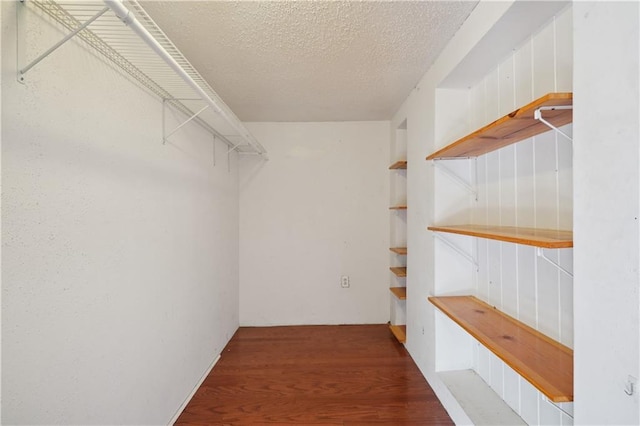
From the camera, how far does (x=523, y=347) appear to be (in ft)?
3.47

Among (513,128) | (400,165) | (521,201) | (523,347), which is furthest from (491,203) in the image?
(400,165)

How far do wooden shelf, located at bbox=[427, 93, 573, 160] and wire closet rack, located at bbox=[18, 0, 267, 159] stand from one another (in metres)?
1.19

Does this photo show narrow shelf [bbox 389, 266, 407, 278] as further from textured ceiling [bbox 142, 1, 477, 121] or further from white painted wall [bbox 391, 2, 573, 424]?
textured ceiling [bbox 142, 1, 477, 121]

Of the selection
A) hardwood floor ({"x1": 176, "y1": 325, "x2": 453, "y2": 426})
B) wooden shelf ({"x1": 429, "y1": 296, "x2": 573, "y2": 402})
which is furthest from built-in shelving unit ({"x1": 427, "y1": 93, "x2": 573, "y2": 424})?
hardwood floor ({"x1": 176, "y1": 325, "x2": 453, "y2": 426})

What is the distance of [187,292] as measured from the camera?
1.81 metres

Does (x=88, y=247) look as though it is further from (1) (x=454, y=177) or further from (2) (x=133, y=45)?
(1) (x=454, y=177)

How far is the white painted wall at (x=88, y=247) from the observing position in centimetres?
79

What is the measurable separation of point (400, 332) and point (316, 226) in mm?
1346

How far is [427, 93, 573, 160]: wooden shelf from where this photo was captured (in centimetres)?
83

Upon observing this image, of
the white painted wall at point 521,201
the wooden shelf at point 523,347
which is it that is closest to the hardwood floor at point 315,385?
the white painted wall at point 521,201
